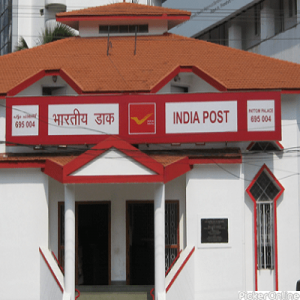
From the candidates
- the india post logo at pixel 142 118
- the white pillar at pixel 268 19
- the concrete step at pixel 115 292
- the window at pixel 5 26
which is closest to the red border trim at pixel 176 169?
the india post logo at pixel 142 118

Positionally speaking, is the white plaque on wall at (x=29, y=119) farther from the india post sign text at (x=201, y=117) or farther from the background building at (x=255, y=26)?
the background building at (x=255, y=26)

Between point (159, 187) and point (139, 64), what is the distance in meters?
5.47

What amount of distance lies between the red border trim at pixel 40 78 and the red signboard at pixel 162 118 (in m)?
1.00

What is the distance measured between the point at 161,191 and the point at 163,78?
163 inches

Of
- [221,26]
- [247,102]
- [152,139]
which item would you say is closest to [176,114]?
[152,139]

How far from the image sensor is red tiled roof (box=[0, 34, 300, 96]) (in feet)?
59.9

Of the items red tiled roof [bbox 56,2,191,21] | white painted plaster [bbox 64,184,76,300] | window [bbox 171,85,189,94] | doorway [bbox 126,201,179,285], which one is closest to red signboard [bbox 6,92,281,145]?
window [bbox 171,85,189,94]

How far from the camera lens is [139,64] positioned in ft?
64.6

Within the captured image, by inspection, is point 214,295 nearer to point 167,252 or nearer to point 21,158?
point 167,252

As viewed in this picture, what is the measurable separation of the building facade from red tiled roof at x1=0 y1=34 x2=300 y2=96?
0.33 ft

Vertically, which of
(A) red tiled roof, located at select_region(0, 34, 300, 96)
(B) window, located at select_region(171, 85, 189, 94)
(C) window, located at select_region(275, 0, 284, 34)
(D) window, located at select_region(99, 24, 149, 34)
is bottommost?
(B) window, located at select_region(171, 85, 189, 94)

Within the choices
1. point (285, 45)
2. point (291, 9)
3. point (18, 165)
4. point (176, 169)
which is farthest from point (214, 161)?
point (291, 9)

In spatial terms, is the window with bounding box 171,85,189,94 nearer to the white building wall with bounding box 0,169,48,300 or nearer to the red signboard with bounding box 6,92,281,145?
the red signboard with bounding box 6,92,281,145

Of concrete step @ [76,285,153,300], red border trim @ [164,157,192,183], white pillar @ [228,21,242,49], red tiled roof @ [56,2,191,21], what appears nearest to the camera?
red border trim @ [164,157,192,183]
